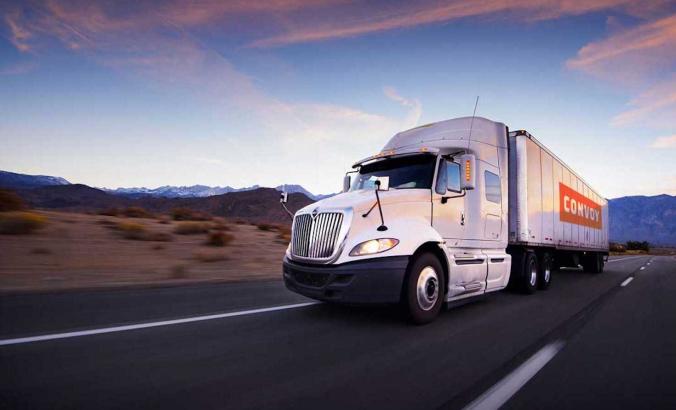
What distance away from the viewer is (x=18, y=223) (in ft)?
36.5

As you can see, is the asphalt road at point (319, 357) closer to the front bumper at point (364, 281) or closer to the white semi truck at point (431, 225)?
the front bumper at point (364, 281)

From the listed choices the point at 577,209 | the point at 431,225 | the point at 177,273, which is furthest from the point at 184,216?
the point at 431,225

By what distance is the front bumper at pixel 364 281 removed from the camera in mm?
4656

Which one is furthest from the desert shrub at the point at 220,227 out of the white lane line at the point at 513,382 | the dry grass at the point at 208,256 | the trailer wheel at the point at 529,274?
the white lane line at the point at 513,382

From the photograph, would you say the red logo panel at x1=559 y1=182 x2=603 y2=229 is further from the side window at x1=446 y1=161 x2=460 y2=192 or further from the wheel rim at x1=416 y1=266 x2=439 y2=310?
the wheel rim at x1=416 y1=266 x2=439 y2=310

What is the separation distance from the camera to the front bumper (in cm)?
466

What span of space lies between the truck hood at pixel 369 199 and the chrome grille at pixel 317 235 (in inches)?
6.0

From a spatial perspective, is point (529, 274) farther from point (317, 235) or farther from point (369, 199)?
point (317, 235)

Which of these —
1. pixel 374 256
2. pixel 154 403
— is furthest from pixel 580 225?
pixel 154 403

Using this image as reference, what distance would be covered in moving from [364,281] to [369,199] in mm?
1131

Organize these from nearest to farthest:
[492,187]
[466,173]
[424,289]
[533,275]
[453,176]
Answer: [424,289], [466,173], [453,176], [492,187], [533,275]

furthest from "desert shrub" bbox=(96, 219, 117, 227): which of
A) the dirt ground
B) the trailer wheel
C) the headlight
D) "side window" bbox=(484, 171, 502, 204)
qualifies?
the trailer wheel

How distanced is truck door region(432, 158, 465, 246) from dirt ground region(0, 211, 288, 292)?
5.94m

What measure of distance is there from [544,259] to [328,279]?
697 centimetres
